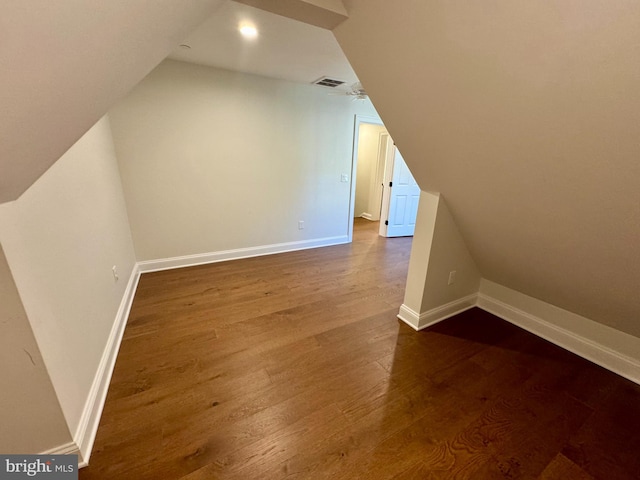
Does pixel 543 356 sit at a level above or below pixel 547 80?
below

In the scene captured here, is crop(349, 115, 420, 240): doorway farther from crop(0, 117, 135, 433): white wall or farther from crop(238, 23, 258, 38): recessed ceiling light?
crop(0, 117, 135, 433): white wall

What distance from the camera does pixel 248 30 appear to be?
213 cm

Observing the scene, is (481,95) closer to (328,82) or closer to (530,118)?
(530,118)

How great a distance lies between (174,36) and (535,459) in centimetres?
267

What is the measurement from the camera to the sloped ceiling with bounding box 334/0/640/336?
85 cm

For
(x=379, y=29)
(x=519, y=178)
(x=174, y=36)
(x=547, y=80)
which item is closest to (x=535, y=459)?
(x=519, y=178)

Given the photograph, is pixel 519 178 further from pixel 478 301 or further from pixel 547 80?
pixel 478 301

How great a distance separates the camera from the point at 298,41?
2279mm

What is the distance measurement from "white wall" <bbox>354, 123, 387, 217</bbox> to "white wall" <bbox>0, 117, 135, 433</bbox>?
5177 millimetres

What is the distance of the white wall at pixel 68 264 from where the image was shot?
1.04 meters

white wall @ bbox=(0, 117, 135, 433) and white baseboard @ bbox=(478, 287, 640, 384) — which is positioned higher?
white wall @ bbox=(0, 117, 135, 433)

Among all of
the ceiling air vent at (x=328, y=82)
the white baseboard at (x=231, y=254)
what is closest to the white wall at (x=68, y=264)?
the white baseboard at (x=231, y=254)

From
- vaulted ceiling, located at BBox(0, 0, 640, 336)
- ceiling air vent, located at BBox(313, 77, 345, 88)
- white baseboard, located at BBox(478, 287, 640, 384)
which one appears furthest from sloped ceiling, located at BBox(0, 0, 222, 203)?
white baseboard, located at BBox(478, 287, 640, 384)

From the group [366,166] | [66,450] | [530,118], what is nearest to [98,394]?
[66,450]
